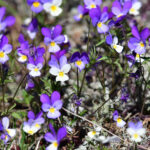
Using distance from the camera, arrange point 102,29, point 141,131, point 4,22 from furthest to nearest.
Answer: point 4,22 < point 102,29 < point 141,131

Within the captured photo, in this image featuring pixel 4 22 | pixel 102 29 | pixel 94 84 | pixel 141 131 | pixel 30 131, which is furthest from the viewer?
pixel 94 84

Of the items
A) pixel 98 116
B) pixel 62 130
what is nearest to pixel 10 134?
pixel 62 130

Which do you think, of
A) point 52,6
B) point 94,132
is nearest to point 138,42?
point 94,132

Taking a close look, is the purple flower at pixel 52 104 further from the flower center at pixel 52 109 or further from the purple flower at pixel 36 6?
the purple flower at pixel 36 6

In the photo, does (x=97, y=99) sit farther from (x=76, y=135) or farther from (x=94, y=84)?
(x=76, y=135)

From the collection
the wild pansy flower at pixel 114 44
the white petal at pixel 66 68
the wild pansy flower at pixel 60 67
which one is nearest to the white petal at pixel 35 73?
the wild pansy flower at pixel 60 67

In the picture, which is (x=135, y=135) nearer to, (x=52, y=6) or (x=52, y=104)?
(x=52, y=104)

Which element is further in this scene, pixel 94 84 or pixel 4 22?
pixel 94 84
